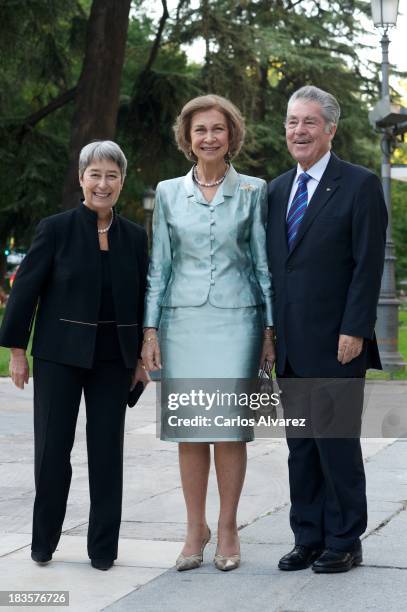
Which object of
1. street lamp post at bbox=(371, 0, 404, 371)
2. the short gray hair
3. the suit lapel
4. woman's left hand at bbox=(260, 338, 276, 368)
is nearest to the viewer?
the suit lapel

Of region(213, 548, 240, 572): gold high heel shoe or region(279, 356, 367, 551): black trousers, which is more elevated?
region(279, 356, 367, 551): black trousers

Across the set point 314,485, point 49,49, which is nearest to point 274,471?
point 314,485

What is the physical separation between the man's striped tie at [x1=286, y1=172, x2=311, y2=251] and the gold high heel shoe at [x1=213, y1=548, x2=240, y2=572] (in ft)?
4.41

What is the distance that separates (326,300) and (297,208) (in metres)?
0.44

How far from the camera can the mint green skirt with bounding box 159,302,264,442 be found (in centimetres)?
496

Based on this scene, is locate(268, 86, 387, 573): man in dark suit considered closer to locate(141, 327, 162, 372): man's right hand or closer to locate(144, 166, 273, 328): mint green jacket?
locate(144, 166, 273, 328): mint green jacket

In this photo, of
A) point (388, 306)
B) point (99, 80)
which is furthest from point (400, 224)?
point (388, 306)

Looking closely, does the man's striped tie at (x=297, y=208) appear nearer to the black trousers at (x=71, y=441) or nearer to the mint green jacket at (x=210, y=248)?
the mint green jacket at (x=210, y=248)

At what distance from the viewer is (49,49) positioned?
19766mm

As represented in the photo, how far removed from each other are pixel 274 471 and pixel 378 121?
7.81 meters

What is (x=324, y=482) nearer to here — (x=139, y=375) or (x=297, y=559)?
(x=297, y=559)

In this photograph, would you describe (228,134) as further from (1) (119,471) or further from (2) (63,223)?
(1) (119,471)

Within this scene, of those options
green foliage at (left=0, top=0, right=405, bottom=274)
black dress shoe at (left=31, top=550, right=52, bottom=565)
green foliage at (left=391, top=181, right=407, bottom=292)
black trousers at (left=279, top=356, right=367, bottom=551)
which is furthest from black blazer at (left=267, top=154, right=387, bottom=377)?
green foliage at (left=391, top=181, right=407, bottom=292)

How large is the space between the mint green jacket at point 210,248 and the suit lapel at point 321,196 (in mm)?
192
